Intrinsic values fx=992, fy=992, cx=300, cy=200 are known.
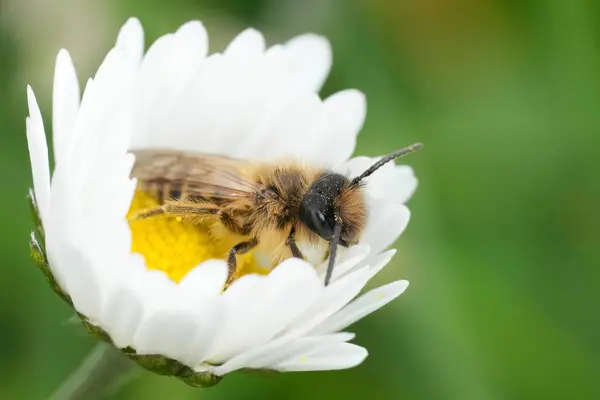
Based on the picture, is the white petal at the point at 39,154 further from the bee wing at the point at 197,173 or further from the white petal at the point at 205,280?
the bee wing at the point at 197,173

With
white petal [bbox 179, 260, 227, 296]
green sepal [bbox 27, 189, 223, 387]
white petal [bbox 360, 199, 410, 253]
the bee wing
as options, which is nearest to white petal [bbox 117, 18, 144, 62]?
the bee wing

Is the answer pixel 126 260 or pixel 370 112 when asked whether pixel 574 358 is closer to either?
pixel 370 112

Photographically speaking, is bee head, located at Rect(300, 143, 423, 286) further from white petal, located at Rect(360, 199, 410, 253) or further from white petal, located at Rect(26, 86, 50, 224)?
white petal, located at Rect(26, 86, 50, 224)

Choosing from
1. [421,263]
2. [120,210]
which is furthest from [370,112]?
[120,210]

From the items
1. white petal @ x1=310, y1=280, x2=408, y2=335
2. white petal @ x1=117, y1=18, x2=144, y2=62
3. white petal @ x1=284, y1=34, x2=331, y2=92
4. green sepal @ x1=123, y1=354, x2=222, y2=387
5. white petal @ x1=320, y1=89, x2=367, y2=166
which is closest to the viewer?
green sepal @ x1=123, y1=354, x2=222, y2=387

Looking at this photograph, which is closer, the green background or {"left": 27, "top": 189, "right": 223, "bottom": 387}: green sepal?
{"left": 27, "top": 189, "right": 223, "bottom": 387}: green sepal

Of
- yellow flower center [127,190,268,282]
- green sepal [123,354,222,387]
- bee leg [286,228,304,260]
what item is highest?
bee leg [286,228,304,260]

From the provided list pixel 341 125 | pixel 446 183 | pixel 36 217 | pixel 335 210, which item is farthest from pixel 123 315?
pixel 446 183
